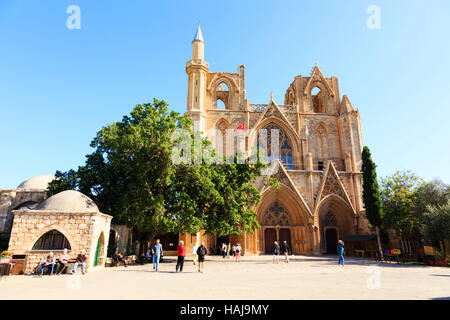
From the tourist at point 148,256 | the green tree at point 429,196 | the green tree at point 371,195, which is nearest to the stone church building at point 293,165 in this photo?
the tourist at point 148,256

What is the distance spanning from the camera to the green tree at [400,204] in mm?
19859

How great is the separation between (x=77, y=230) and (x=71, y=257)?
3.84ft

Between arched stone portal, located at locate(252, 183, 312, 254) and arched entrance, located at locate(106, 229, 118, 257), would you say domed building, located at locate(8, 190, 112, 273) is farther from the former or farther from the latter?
arched stone portal, located at locate(252, 183, 312, 254)

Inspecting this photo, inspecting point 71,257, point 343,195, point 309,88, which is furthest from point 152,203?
point 309,88

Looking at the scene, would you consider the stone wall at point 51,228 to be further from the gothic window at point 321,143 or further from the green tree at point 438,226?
the gothic window at point 321,143

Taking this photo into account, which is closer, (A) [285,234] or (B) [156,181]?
(B) [156,181]

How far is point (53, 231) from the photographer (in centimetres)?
1269

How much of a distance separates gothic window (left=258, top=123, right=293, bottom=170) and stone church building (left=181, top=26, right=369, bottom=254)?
109 mm

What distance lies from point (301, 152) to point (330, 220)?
25.3 feet

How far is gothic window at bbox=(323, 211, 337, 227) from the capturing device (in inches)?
1109

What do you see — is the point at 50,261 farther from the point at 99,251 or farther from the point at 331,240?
the point at 331,240

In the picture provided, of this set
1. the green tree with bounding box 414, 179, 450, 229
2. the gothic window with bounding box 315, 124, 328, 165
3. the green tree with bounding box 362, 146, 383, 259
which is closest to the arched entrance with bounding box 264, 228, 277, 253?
the green tree with bounding box 362, 146, 383, 259

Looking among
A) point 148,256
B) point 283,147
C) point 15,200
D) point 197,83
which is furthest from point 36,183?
point 283,147

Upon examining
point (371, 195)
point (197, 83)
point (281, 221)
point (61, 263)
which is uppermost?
point (197, 83)
